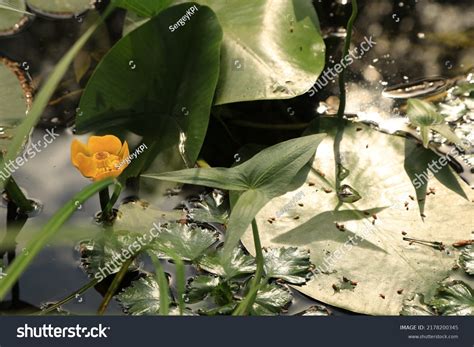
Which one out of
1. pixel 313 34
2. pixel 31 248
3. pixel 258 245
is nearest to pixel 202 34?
pixel 313 34

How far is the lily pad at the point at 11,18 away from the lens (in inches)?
90.5

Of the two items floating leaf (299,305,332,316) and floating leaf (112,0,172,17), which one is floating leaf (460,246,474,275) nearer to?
floating leaf (299,305,332,316)

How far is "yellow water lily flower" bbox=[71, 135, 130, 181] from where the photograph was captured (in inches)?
71.4

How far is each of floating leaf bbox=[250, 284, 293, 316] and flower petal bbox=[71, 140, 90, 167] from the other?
1.57ft

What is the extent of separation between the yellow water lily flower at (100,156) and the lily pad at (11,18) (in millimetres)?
612

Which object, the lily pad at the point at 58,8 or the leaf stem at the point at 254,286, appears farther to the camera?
the lily pad at the point at 58,8

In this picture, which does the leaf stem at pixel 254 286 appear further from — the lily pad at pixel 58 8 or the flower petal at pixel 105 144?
the lily pad at pixel 58 8

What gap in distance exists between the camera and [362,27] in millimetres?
2342

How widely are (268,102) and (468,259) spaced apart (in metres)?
0.64

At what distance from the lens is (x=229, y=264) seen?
175 cm

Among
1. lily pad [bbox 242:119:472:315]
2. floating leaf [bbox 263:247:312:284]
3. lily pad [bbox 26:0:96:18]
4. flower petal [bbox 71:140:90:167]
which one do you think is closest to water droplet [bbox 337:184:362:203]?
lily pad [bbox 242:119:472:315]

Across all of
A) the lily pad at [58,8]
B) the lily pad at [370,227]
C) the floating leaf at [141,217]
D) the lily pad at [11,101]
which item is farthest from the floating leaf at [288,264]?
the lily pad at [58,8]

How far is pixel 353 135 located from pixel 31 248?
83 centimetres

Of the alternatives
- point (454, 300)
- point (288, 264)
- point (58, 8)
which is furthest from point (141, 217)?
point (58, 8)
